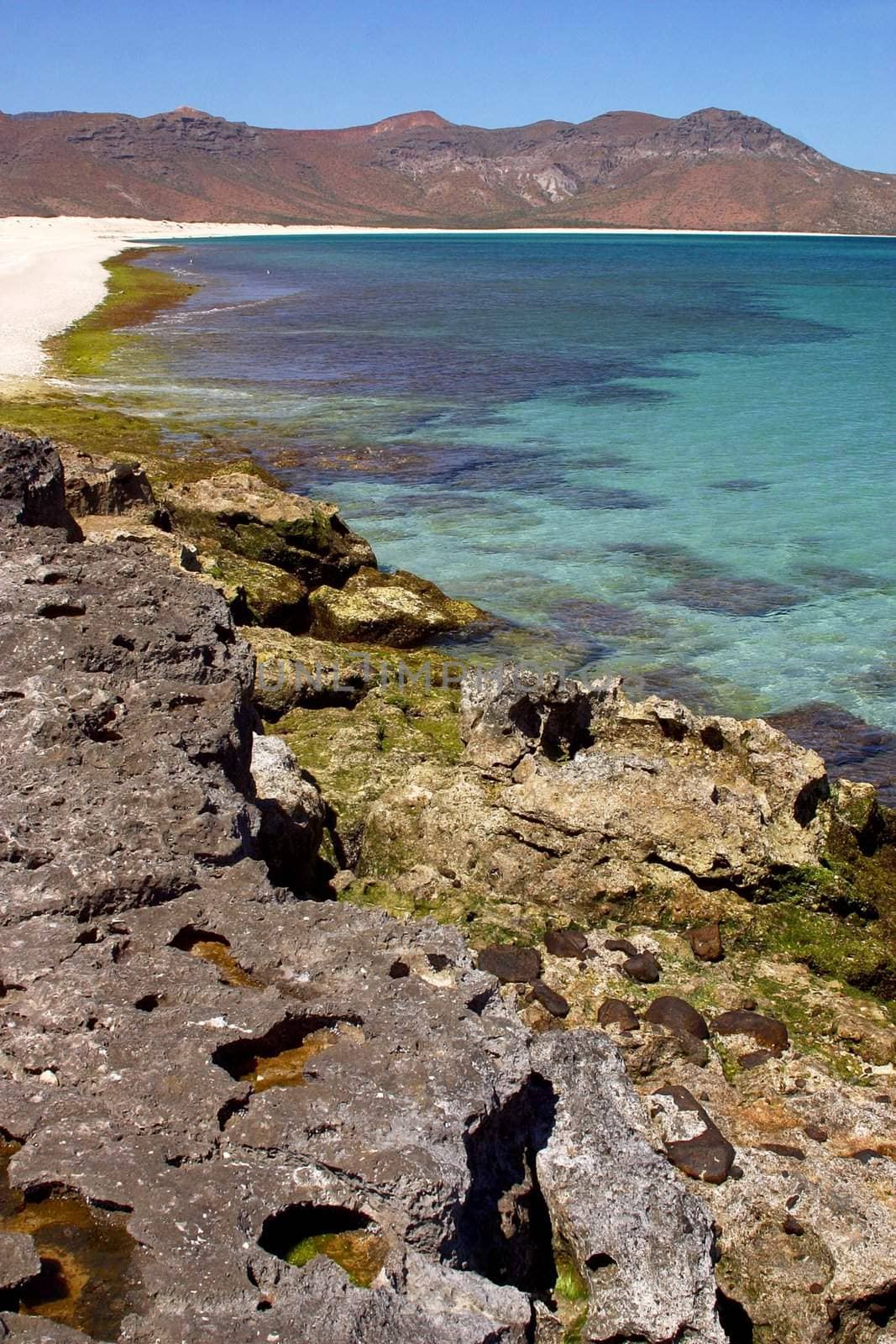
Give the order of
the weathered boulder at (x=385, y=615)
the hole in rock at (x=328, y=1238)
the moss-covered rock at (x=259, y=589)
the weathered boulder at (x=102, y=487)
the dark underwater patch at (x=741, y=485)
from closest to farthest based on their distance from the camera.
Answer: the hole in rock at (x=328, y=1238) → the weathered boulder at (x=102, y=487) → the moss-covered rock at (x=259, y=589) → the weathered boulder at (x=385, y=615) → the dark underwater patch at (x=741, y=485)

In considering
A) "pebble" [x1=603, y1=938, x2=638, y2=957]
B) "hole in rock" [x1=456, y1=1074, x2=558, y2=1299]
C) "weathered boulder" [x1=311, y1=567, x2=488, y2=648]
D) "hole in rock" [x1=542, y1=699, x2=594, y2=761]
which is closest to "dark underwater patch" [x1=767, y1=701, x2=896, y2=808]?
"hole in rock" [x1=542, y1=699, x2=594, y2=761]

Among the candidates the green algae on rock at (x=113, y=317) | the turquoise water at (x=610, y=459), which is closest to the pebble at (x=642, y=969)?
the turquoise water at (x=610, y=459)

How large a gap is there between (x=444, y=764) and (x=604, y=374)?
1145 inches

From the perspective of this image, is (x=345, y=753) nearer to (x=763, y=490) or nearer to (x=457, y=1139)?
(x=457, y=1139)

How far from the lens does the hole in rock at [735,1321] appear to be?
162 inches

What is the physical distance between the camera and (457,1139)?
330 centimetres

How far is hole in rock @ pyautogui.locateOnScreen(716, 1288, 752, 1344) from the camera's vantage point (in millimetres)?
4125

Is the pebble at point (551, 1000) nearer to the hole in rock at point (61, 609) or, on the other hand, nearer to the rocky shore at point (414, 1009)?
the rocky shore at point (414, 1009)

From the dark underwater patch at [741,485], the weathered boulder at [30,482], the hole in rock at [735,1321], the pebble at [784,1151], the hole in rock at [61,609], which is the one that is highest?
the weathered boulder at [30,482]

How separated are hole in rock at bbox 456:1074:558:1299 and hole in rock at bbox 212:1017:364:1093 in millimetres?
548

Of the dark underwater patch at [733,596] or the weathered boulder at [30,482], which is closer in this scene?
the weathered boulder at [30,482]

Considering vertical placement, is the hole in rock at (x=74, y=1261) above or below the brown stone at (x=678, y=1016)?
above

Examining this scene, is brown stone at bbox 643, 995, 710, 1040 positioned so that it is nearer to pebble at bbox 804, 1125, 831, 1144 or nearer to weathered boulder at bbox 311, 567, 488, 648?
pebble at bbox 804, 1125, 831, 1144

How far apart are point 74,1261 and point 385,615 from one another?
30.6 ft
